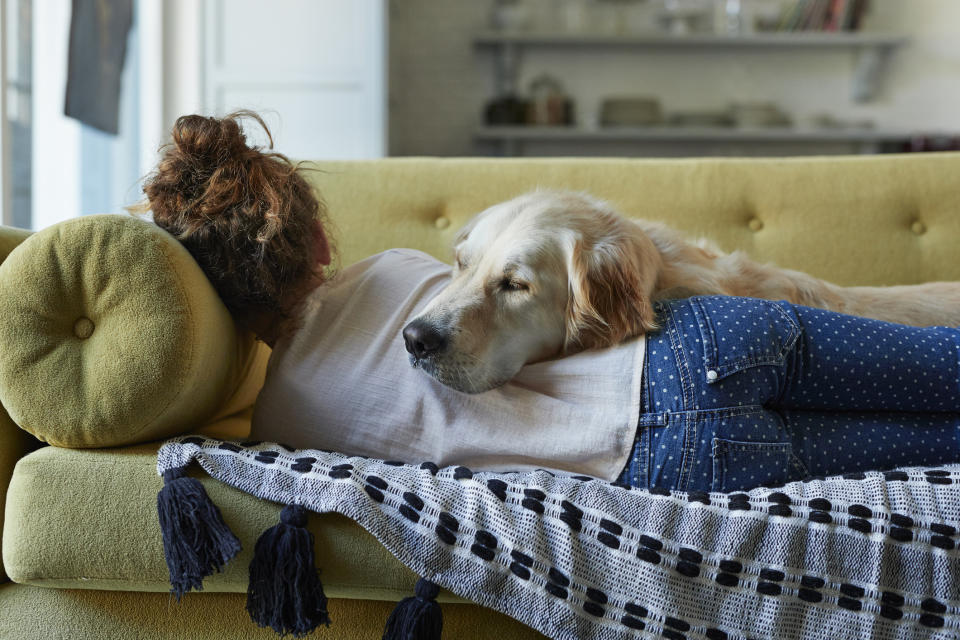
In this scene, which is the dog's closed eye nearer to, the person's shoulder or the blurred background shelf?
the person's shoulder

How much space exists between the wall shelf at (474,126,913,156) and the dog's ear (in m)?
3.93

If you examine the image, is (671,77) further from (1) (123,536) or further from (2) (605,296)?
(1) (123,536)

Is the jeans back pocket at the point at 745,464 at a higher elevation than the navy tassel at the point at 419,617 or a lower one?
higher

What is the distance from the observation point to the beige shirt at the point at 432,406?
113cm

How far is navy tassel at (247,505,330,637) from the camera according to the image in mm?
979

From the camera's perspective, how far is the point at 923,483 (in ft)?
3.37

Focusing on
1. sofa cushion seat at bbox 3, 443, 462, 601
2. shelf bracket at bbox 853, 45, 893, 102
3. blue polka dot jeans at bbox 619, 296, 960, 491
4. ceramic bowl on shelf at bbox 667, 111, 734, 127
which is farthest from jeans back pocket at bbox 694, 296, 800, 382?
shelf bracket at bbox 853, 45, 893, 102

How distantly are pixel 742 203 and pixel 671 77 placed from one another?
3475 millimetres

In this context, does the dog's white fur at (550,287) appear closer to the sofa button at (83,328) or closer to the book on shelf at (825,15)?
the sofa button at (83,328)

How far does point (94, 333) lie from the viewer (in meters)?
1.08

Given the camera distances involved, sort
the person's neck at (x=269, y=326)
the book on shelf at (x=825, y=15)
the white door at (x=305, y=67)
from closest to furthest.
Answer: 1. the person's neck at (x=269, y=326)
2. the white door at (x=305, y=67)
3. the book on shelf at (x=825, y=15)

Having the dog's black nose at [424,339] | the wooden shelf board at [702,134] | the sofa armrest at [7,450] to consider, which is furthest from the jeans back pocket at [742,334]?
the wooden shelf board at [702,134]

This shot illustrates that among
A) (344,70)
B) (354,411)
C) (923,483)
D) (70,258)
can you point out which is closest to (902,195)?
(923,483)

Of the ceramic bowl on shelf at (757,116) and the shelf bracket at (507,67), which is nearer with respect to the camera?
the ceramic bowl on shelf at (757,116)
